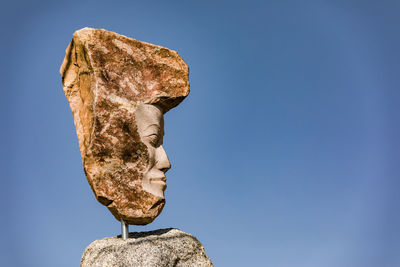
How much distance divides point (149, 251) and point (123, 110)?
152 centimetres

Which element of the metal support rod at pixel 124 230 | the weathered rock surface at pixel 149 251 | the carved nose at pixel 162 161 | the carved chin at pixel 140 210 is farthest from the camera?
the carved nose at pixel 162 161

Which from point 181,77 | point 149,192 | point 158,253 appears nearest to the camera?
point 158,253

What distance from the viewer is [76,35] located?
5.00m

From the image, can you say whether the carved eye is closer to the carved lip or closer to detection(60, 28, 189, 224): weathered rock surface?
detection(60, 28, 189, 224): weathered rock surface

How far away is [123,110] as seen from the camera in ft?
16.2

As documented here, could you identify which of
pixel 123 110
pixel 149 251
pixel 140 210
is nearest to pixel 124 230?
pixel 140 210

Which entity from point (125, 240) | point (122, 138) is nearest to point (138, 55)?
point (122, 138)

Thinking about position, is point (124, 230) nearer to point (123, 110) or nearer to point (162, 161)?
point (162, 161)

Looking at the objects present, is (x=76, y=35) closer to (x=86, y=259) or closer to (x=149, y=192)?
(x=149, y=192)

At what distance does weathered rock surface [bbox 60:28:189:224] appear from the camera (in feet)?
15.7

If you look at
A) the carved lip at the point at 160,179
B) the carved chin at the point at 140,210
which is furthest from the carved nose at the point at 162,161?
the carved chin at the point at 140,210

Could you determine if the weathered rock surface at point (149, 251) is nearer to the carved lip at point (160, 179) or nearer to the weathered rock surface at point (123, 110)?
the weathered rock surface at point (123, 110)

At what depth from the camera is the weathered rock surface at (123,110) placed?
4.79m

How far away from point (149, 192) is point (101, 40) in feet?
5.77
